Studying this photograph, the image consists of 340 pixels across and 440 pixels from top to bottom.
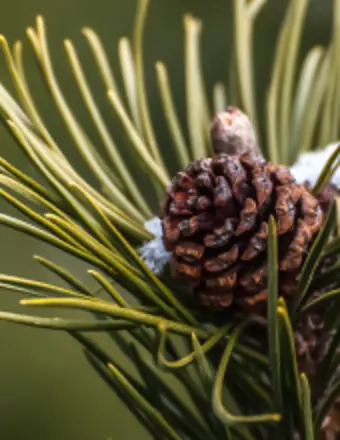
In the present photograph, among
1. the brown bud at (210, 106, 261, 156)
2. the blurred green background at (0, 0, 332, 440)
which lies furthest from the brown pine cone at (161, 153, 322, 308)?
the blurred green background at (0, 0, 332, 440)

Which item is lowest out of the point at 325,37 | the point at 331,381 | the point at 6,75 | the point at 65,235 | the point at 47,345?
the point at 331,381

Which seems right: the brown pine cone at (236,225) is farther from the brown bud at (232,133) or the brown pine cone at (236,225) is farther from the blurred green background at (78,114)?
the blurred green background at (78,114)

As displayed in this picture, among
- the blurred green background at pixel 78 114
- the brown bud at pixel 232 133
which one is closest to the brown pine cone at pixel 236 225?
the brown bud at pixel 232 133

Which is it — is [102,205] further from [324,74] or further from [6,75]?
[6,75]

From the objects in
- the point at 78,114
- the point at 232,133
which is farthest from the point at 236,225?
the point at 78,114

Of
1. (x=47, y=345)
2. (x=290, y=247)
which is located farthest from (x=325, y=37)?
(x=290, y=247)
